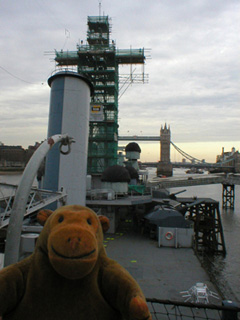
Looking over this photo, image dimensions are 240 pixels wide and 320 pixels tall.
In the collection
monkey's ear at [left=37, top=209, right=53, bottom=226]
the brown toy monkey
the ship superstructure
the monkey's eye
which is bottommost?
the brown toy monkey

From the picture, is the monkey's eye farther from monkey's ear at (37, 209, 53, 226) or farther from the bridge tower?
the bridge tower

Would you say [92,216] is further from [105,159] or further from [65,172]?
[105,159]

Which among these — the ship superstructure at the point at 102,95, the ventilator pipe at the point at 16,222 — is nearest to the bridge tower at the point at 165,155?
the ship superstructure at the point at 102,95

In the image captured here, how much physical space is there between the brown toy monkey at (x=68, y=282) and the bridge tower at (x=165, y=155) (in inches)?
5151

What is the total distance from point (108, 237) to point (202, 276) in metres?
8.62

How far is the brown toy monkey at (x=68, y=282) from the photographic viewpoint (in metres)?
2.53

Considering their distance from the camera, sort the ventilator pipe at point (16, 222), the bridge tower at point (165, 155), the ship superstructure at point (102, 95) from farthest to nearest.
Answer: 1. the bridge tower at point (165, 155)
2. the ship superstructure at point (102, 95)
3. the ventilator pipe at point (16, 222)

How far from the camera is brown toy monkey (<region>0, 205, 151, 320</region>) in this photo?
2531 mm

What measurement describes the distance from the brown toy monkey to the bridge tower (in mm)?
130826

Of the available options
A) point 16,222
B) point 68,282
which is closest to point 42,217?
point 68,282

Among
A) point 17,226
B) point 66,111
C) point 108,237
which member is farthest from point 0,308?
point 108,237

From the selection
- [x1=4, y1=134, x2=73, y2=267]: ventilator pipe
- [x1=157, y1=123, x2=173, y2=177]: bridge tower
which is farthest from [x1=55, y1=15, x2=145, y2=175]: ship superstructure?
[x1=157, y1=123, x2=173, y2=177]: bridge tower

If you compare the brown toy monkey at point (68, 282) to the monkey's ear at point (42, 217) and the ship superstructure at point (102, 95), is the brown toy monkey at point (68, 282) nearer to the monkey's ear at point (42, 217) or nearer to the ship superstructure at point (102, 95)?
the monkey's ear at point (42, 217)

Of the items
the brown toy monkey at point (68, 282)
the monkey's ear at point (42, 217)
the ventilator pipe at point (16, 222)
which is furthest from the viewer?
the ventilator pipe at point (16, 222)
